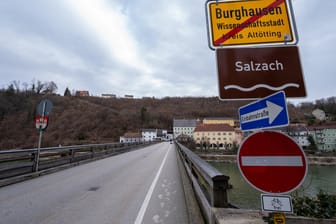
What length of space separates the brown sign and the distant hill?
8983mm

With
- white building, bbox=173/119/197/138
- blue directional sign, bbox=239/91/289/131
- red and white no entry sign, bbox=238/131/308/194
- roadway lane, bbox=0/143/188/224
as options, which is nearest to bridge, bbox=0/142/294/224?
roadway lane, bbox=0/143/188/224

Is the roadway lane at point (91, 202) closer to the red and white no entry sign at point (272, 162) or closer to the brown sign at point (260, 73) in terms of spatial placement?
the red and white no entry sign at point (272, 162)

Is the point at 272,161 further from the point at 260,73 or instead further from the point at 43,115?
the point at 43,115

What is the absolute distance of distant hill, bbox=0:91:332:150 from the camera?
162 ft

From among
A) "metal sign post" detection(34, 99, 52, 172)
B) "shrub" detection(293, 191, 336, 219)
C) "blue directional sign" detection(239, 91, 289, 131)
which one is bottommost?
"shrub" detection(293, 191, 336, 219)

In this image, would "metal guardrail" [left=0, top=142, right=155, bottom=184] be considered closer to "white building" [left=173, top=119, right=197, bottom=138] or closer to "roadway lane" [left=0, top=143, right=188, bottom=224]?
"roadway lane" [left=0, top=143, right=188, bottom=224]

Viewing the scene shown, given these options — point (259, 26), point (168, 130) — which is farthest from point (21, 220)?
point (168, 130)

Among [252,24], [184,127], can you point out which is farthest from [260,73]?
[184,127]

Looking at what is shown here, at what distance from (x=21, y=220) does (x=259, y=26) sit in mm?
5128

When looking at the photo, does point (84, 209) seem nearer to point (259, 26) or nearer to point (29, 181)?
point (29, 181)

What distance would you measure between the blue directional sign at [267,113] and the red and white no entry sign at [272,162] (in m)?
0.10

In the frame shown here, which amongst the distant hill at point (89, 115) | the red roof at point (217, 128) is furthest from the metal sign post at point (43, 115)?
the red roof at point (217, 128)

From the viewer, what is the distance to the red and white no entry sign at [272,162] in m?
1.34

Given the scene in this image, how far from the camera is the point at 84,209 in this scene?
375cm
